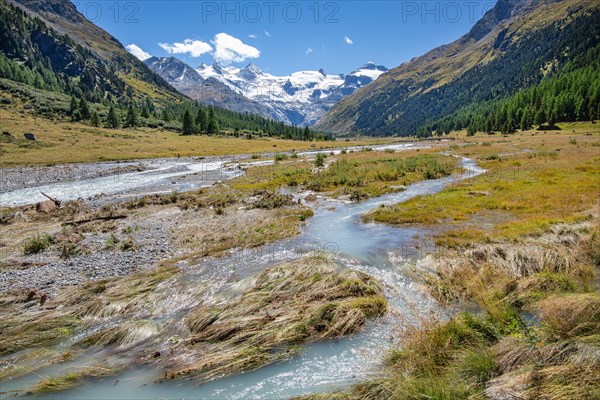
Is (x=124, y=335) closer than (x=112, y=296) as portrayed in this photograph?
Yes

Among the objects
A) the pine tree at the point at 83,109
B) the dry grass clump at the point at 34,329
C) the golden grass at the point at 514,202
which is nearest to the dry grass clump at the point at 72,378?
the dry grass clump at the point at 34,329

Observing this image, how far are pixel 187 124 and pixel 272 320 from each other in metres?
146

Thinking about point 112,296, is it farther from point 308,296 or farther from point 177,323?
point 308,296

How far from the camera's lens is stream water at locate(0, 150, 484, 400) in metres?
8.50

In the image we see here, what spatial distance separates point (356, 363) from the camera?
30.4 feet

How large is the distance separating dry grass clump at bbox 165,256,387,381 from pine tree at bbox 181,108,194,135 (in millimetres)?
141371

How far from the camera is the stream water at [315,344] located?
8.50 m

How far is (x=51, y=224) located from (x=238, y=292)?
20091 mm

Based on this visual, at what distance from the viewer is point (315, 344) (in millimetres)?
10281

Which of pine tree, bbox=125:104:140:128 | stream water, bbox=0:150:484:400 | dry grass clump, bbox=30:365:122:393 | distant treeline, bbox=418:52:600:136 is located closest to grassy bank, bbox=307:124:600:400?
stream water, bbox=0:150:484:400

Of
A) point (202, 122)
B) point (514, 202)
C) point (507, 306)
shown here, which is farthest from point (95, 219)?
point (202, 122)

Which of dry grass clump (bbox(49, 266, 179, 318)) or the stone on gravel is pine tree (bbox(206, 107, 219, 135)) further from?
dry grass clump (bbox(49, 266, 179, 318))

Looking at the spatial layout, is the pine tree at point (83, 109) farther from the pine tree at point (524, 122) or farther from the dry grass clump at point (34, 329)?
the pine tree at point (524, 122)

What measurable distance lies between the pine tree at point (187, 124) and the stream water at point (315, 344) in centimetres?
13483
